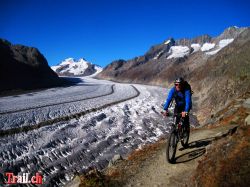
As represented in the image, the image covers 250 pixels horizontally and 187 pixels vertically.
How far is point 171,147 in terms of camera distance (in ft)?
29.9

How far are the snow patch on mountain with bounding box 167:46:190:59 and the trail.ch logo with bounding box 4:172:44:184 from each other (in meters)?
128

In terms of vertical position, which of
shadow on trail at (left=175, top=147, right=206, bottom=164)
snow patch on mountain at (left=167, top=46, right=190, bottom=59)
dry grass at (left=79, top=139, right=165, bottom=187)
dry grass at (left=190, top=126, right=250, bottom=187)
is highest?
snow patch on mountain at (left=167, top=46, right=190, bottom=59)

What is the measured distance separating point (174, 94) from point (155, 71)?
386 ft

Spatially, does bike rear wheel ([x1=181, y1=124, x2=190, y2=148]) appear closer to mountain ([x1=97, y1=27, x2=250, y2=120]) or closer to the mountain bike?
the mountain bike

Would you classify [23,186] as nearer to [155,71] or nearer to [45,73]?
[45,73]

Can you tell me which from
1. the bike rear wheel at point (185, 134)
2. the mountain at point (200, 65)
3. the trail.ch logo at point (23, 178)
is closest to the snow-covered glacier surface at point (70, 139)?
the trail.ch logo at point (23, 178)

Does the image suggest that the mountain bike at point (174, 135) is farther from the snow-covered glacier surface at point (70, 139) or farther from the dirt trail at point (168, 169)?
the snow-covered glacier surface at point (70, 139)

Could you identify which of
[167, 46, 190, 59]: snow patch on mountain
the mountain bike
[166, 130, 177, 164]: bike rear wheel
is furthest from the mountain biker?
[167, 46, 190, 59]: snow patch on mountain

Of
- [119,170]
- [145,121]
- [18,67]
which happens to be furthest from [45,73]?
[119,170]

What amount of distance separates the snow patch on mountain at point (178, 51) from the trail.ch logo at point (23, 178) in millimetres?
127673

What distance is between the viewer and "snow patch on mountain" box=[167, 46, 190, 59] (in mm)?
137125

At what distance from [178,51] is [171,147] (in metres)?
140

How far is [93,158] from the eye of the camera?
647 inches

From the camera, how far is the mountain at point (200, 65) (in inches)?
1367
